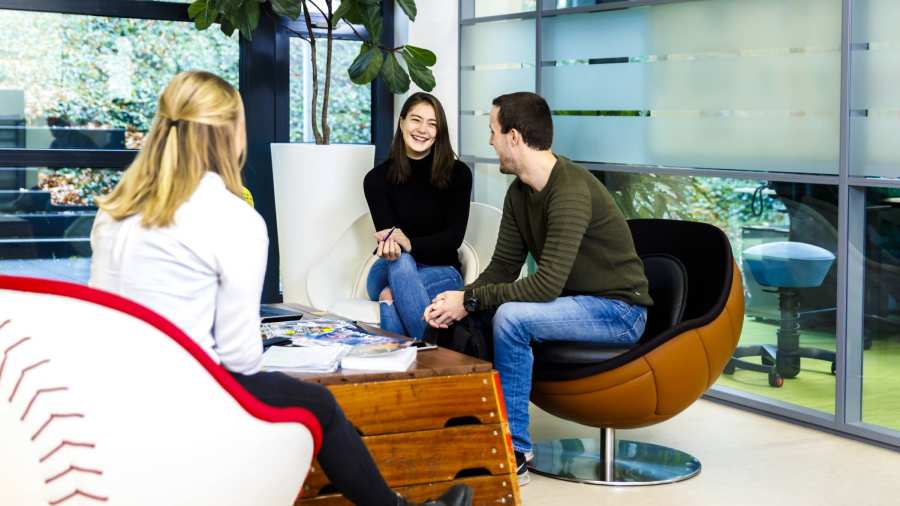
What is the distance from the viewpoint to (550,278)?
3.33 meters

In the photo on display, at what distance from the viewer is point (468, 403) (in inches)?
110

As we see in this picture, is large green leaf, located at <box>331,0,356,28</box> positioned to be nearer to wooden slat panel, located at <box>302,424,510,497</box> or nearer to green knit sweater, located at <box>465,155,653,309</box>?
green knit sweater, located at <box>465,155,653,309</box>

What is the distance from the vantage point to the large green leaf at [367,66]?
5492 millimetres

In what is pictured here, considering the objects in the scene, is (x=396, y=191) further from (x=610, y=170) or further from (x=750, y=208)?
(x=750, y=208)

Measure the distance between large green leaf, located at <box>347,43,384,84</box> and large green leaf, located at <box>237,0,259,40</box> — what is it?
528 mm

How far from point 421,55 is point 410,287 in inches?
71.7

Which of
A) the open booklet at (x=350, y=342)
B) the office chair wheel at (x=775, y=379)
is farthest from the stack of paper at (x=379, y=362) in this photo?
the office chair wheel at (x=775, y=379)

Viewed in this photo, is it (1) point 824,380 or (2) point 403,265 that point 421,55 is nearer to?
(2) point 403,265

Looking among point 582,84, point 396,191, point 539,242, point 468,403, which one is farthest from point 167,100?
point 582,84

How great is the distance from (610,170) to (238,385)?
313 cm

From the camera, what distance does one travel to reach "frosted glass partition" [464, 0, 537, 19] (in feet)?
18.0

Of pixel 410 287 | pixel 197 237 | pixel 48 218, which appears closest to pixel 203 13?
pixel 48 218

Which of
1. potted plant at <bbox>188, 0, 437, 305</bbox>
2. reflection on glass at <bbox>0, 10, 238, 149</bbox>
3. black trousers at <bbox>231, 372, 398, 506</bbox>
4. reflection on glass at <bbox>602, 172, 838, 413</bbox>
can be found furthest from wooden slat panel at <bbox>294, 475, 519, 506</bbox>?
reflection on glass at <bbox>0, 10, 238, 149</bbox>

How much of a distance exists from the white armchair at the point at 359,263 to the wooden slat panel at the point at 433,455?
5.12ft
